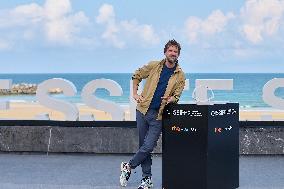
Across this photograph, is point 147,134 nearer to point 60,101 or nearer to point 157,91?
point 157,91

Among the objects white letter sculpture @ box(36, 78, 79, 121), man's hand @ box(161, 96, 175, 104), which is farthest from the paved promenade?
man's hand @ box(161, 96, 175, 104)

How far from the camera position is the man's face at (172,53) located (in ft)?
26.0

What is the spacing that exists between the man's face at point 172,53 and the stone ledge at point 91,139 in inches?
156

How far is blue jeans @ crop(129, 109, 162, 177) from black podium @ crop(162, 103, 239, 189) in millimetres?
269

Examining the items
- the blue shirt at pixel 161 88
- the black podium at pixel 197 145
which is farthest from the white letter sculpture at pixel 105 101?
the black podium at pixel 197 145

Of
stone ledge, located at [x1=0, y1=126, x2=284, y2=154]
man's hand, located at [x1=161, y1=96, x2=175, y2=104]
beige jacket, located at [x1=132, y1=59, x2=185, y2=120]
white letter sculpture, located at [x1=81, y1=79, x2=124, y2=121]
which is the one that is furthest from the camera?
white letter sculpture, located at [x1=81, y1=79, x2=124, y2=121]

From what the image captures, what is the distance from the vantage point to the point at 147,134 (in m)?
8.27

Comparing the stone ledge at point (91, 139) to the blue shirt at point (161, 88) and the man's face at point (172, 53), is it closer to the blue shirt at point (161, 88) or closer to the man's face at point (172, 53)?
the blue shirt at point (161, 88)

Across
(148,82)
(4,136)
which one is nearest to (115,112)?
(4,136)

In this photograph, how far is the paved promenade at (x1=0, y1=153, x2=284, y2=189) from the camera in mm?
8992

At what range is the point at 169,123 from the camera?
7.83 metres

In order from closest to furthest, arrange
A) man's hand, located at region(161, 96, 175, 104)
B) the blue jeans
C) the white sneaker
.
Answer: man's hand, located at region(161, 96, 175, 104), the blue jeans, the white sneaker

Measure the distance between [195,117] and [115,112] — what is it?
492 centimetres

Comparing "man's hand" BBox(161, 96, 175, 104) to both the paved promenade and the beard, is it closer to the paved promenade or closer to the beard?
the beard
